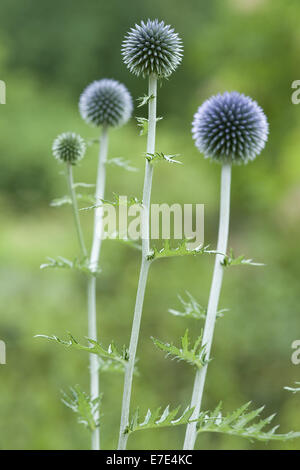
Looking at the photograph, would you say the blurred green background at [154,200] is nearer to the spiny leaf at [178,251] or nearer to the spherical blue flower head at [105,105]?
the spherical blue flower head at [105,105]

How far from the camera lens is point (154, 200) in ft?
14.0

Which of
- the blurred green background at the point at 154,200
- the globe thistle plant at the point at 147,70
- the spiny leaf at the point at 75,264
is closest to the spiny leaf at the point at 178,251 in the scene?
the globe thistle plant at the point at 147,70

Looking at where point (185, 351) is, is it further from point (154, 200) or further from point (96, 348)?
point (154, 200)

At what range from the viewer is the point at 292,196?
3.95 m

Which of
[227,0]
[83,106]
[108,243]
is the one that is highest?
[227,0]

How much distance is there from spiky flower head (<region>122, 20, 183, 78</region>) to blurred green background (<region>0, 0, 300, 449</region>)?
7.60 feet

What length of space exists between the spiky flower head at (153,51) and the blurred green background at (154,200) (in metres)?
2.32

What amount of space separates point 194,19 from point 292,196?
2602mm

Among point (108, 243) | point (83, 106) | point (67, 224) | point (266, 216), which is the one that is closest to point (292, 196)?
point (266, 216)

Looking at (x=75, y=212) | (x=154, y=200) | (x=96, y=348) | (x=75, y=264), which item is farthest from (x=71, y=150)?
(x=154, y=200)

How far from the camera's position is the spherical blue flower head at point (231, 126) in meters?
1.27

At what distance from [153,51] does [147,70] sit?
4 cm

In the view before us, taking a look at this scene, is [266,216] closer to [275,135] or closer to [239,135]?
[275,135]

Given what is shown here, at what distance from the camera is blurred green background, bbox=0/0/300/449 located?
337 cm
